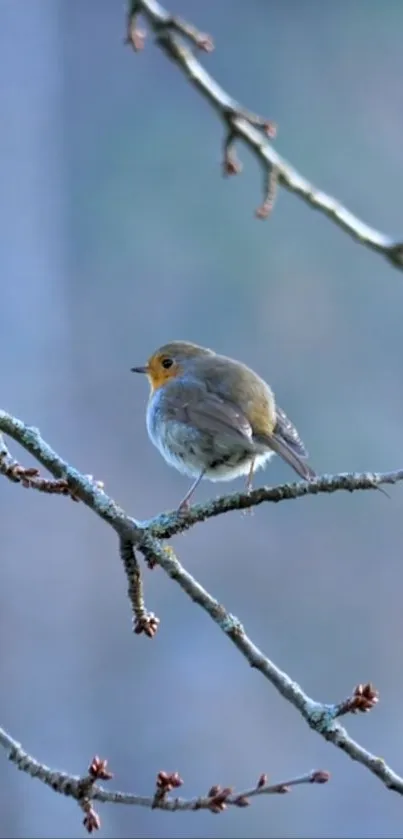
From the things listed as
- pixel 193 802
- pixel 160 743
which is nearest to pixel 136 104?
pixel 160 743

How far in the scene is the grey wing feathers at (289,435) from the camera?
2223 millimetres

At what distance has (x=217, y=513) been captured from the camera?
162 cm

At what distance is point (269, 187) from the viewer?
1.23 metres

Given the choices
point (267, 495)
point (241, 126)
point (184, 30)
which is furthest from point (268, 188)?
point (267, 495)

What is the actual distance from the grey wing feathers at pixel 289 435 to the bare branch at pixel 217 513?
1.72ft

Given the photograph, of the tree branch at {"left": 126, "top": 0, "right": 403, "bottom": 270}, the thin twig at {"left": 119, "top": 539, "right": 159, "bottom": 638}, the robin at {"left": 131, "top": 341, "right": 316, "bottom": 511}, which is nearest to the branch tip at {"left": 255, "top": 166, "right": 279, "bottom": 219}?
the tree branch at {"left": 126, "top": 0, "right": 403, "bottom": 270}

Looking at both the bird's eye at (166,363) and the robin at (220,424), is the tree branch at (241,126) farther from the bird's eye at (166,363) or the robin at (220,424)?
the bird's eye at (166,363)

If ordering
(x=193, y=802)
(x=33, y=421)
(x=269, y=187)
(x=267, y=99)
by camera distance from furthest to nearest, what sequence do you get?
(x=267, y=99), (x=33, y=421), (x=193, y=802), (x=269, y=187)

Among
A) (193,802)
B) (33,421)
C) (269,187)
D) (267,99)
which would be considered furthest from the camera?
(267,99)

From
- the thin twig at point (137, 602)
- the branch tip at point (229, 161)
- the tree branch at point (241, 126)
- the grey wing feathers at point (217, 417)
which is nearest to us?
the tree branch at point (241, 126)

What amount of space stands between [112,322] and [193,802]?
5.01m

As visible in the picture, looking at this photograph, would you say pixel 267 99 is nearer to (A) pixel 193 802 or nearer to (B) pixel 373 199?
(B) pixel 373 199

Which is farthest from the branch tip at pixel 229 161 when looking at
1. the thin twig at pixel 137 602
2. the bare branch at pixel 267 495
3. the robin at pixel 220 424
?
the robin at pixel 220 424

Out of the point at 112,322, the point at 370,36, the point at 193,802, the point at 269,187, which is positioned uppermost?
the point at 370,36
